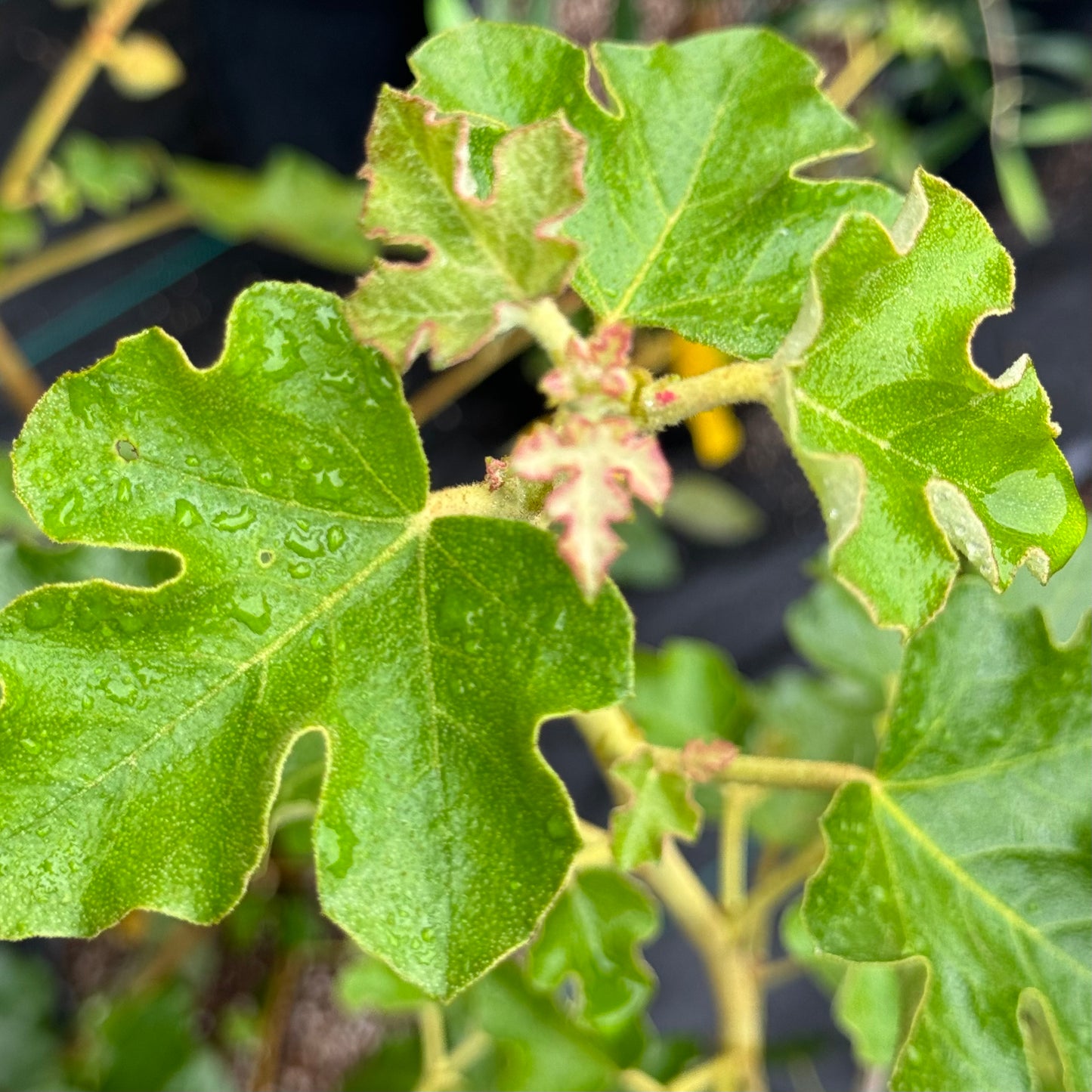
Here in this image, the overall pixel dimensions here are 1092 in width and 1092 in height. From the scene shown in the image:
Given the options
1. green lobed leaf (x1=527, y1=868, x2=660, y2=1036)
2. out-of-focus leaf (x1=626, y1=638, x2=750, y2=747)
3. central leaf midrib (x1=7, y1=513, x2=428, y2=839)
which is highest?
central leaf midrib (x1=7, y1=513, x2=428, y2=839)

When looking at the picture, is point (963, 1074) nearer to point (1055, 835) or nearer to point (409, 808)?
point (1055, 835)

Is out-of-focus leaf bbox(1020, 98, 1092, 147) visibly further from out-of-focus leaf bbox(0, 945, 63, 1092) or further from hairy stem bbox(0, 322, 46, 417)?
out-of-focus leaf bbox(0, 945, 63, 1092)

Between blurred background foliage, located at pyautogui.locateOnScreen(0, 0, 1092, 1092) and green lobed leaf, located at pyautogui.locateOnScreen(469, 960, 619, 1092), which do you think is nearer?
green lobed leaf, located at pyautogui.locateOnScreen(469, 960, 619, 1092)

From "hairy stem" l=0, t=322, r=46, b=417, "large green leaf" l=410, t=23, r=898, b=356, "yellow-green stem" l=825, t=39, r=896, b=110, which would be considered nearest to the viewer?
"large green leaf" l=410, t=23, r=898, b=356

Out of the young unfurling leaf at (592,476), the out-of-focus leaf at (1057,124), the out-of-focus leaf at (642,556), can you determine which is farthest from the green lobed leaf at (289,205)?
the out-of-focus leaf at (1057,124)

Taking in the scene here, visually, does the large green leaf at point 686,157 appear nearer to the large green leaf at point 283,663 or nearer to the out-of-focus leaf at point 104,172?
the large green leaf at point 283,663

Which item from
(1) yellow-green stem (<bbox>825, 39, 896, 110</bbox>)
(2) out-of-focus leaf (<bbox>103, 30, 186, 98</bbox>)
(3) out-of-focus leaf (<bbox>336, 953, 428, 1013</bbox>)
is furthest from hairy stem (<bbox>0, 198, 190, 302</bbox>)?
(1) yellow-green stem (<bbox>825, 39, 896, 110</bbox>)

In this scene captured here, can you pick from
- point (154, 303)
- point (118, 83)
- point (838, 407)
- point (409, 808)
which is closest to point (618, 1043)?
point (409, 808)
